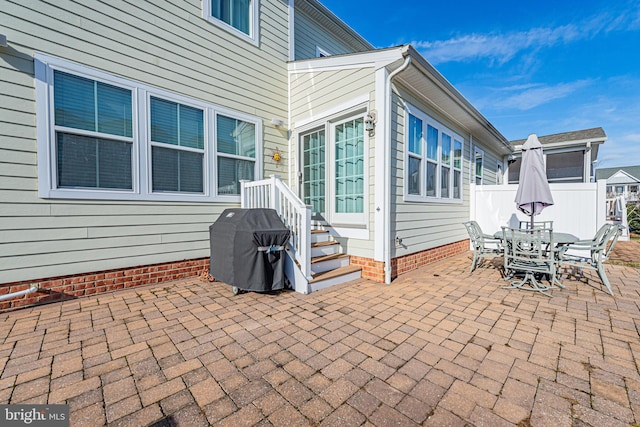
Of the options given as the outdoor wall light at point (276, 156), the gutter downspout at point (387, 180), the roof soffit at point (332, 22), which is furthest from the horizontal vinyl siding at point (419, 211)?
the roof soffit at point (332, 22)

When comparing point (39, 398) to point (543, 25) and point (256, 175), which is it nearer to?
point (256, 175)

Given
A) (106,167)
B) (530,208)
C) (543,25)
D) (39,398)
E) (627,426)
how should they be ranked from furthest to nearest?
(543,25), (530,208), (106,167), (39,398), (627,426)

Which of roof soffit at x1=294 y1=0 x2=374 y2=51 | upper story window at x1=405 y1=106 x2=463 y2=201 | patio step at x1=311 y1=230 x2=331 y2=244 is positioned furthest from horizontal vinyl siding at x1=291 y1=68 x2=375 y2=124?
patio step at x1=311 y1=230 x2=331 y2=244

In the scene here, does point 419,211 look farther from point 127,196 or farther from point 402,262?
point 127,196

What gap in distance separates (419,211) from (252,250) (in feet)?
11.1

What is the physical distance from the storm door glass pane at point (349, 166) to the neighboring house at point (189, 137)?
26mm

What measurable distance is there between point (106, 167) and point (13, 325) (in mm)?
1989

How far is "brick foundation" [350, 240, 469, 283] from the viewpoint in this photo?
14.2 feet

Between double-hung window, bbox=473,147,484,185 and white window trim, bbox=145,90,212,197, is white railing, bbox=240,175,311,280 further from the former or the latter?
double-hung window, bbox=473,147,484,185

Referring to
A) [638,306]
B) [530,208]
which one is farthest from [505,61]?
[638,306]

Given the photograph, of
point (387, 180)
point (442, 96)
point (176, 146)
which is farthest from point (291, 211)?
point (442, 96)

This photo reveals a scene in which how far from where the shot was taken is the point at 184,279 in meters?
4.29

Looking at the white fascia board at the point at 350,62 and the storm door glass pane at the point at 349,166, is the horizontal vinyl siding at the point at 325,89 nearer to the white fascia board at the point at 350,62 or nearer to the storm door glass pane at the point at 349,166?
the white fascia board at the point at 350,62

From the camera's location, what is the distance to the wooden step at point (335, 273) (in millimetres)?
3912
